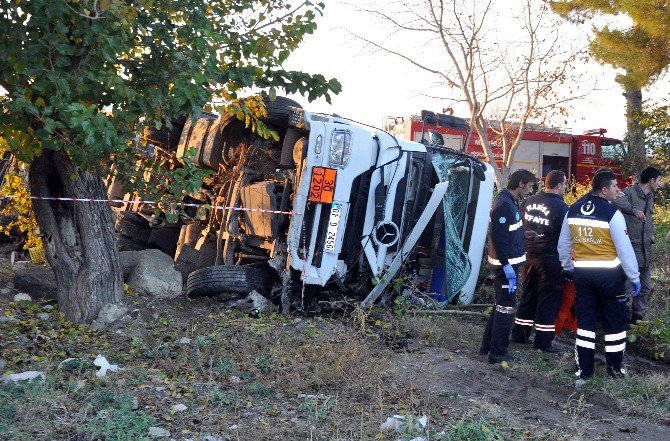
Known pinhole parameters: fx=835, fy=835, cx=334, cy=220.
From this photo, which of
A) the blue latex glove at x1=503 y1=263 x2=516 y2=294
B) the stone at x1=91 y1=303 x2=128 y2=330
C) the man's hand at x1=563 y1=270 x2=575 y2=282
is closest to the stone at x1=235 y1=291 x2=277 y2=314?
the stone at x1=91 y1=303 x2=128 y2=330

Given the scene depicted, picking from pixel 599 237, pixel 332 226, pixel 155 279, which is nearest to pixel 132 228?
Result: pixel 155 279

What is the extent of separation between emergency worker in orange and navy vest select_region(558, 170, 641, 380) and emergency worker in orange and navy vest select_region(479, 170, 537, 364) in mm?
489

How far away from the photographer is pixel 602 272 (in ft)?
21.6

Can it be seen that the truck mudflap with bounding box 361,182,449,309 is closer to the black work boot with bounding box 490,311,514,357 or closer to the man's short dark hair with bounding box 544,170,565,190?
the man's short dark hair with bounding box 544,170,565,190

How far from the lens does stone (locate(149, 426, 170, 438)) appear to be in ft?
15.3

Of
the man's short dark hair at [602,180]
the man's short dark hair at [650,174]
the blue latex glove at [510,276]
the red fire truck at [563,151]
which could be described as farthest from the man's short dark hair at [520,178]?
the red fire truck at [563,151]

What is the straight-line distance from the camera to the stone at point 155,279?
8375 millimetres

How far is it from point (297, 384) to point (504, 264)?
221 cm

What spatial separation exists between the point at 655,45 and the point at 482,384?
12351 millimetres

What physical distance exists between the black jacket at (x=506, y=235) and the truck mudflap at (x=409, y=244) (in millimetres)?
1221

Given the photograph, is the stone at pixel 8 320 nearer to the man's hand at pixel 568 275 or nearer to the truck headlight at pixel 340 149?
the truck headlight at pixel 340 149

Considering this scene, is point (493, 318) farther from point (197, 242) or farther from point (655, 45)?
point (655, 45)

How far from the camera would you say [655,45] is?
53.8ft

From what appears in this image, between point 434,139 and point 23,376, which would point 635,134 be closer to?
point 434,139
